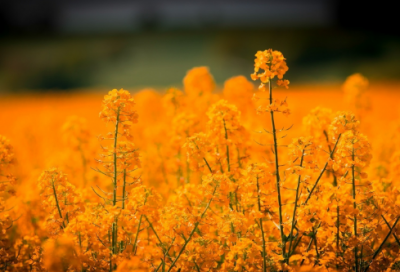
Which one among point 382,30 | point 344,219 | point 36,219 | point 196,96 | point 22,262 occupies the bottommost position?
point 22,262

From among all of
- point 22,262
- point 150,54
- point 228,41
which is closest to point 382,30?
point 228,41

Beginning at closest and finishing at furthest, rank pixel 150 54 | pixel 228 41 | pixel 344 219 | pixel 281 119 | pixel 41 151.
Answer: pixel 344 219 → pixel 41 151 → pixel 281 119 → pixel 228 41 → pixel 150 54

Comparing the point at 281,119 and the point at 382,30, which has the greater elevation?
the point at 382,30

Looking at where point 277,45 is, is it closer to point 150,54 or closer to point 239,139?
point 150,54

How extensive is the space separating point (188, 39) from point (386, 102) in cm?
1747

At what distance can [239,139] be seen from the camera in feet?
12.2

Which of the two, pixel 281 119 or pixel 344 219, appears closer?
pixel 344 219

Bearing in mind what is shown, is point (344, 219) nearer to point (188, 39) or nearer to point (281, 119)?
point (281, 119)

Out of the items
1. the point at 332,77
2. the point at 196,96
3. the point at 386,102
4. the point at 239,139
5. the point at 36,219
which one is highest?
the point at 332,77

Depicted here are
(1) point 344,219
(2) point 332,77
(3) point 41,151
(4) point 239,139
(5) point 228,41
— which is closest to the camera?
(1) point 344,219

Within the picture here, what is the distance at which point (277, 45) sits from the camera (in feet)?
85.8

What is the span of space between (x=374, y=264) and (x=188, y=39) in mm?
26212

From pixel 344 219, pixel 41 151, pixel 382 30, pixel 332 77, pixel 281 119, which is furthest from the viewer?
pixel 332 77

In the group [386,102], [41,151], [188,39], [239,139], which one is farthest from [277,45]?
[239,139]
